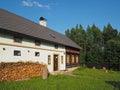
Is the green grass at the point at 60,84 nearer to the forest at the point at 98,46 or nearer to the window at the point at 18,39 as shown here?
the window at the point at 18,39

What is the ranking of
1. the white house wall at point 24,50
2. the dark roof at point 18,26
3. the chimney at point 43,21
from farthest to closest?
1. the chimney at point 43,21
2. the dark roof at point 18,26
3. the white house wall at point 24,50

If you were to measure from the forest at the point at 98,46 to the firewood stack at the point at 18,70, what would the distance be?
17.0 m

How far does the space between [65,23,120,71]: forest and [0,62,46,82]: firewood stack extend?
1702 centimetres

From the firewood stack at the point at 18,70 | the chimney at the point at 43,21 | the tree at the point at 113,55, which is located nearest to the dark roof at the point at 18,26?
the firewood stack at the point at 18,70

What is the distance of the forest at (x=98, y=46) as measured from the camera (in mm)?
29844

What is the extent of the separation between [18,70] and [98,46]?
23.8 meters

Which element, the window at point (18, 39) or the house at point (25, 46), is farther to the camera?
the window at point (18, 39)

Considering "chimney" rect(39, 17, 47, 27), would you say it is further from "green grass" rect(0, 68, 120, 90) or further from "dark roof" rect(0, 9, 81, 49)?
"green grass" rect(0, 68, 120, 90)

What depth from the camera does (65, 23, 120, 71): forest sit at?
2984 cm

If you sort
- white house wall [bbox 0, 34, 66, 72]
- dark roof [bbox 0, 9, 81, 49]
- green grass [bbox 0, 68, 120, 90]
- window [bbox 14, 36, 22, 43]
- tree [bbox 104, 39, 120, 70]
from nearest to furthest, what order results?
green grass [bbox 0, 68, 120, 90]
white house wall [bbox 0, 34, 66, 72]
dark roof [bbox 0, 9, 81, 49]
window [bbox 14, 36, 22, 43]
tree [bbox 104, 39, 120, 70]

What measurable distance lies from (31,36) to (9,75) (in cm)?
474

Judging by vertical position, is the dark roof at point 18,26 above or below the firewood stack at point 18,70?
above

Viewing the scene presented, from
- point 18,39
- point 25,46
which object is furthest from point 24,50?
point 18,39

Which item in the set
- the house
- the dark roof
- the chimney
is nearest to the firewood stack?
the house
